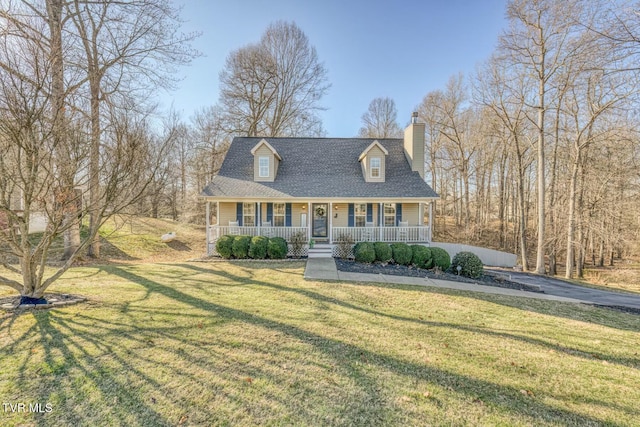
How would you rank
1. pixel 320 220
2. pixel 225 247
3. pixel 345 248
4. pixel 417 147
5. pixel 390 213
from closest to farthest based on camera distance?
pixel 225 247 → pixel 345 248 → pixel 390 213 → pixel 320 220 → pixel 417 147

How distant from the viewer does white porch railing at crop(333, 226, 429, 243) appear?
13.5 meters

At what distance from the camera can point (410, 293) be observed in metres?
7.46

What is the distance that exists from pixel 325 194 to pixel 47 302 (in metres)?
10.4

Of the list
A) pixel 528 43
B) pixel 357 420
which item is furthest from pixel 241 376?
pixel 528 43

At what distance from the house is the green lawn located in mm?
7287

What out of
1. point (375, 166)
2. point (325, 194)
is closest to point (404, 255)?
point (325, 194)

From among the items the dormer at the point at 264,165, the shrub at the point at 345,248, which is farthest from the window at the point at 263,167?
the shrub at the point at 345,248

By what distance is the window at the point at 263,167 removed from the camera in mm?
14898

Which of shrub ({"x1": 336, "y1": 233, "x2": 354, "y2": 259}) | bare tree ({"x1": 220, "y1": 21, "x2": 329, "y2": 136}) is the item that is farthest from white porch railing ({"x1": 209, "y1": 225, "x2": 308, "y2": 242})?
bare tree ({"x1": 220, "y1": 21, "x2": 329, "y2": 136})

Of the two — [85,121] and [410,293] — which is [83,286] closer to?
[85,121]

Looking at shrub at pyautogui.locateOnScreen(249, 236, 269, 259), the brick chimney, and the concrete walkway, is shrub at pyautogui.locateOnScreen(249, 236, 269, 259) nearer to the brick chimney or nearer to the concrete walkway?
the concrete walkway

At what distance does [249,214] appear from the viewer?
14.5 m

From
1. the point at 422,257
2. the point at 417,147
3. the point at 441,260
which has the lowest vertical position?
the point at 441,260

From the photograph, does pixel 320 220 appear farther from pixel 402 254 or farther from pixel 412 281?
pixel 412 281
